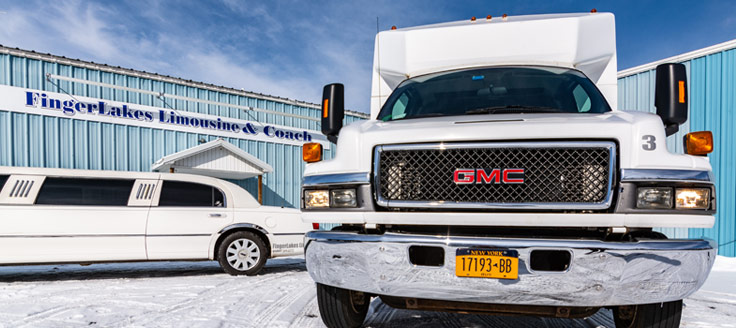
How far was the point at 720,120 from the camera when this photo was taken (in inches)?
396

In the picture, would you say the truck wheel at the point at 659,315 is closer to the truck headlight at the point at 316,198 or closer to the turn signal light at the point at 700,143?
the turn signal light at the point at 700,143

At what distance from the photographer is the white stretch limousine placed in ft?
17.2

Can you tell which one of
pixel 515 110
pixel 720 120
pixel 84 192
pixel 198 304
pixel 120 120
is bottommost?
pixel 198 304

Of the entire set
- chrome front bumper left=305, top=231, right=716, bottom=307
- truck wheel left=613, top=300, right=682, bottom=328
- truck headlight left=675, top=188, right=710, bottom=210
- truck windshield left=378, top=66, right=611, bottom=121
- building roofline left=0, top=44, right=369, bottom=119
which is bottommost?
truck wheel left=613, top=300, right=682, bottom=328

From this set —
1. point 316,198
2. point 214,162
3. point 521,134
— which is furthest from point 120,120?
point 521,134

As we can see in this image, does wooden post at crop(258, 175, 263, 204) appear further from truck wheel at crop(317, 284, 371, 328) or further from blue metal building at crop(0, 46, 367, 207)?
truck wheel at crop(317, 284, 371, 328)

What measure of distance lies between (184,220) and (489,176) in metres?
4.82

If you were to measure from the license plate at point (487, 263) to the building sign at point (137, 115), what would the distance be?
493 inches

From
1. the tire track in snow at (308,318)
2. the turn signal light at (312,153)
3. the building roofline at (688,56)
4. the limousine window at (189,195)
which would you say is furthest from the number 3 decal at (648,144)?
the building roofline at (688,56)

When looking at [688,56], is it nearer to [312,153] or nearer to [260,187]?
[312,153]

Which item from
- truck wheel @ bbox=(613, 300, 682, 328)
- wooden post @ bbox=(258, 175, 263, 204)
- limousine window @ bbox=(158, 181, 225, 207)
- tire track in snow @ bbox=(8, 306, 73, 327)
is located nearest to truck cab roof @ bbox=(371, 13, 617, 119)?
truck wheel @ bbox=(613, 300, 682, 328)

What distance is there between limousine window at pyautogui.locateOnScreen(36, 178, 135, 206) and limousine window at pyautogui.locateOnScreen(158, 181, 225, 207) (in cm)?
Result: 45

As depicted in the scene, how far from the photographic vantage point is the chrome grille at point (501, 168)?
7.25 feet

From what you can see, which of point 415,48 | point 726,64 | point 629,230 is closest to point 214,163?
point 415,48
